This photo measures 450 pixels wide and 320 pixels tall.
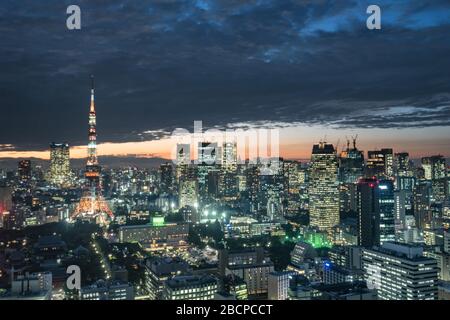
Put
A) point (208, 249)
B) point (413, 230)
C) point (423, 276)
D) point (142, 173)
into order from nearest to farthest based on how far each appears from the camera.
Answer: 1. point (423, 276)
2. point (208, 249)
3. point (413, 230)
4. point (142, 173)

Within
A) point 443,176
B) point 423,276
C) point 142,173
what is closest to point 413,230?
point 423,276

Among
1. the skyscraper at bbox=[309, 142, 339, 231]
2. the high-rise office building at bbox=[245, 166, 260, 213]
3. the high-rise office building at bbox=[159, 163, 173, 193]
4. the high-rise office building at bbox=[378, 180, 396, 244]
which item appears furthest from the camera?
the high-rise office building at bbox=[159, 163, 173, 193]

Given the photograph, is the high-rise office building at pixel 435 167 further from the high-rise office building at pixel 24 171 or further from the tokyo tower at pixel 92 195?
the high-rise office building at pixel 24 171

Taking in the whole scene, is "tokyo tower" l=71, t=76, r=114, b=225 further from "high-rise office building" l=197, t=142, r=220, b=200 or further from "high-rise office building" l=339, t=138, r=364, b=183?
"high-rise office building" l=339, t=138, r=364, b=183

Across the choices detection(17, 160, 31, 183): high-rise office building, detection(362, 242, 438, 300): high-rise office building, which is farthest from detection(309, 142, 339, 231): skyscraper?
detection(17, 160, 31, 183): high-rise office building

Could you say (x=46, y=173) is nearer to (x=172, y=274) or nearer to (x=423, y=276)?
(x=172, y=274)

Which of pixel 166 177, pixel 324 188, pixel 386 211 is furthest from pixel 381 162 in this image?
pixel 166 177
